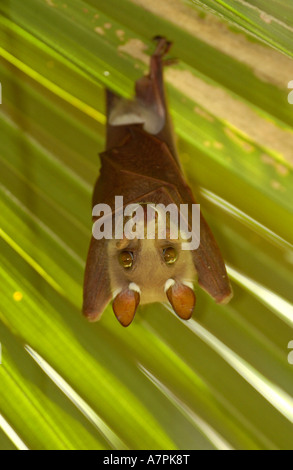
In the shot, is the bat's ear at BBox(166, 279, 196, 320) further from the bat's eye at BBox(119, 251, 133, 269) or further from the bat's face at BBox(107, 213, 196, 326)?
the bat's eye at BBox(119, 251, 133, 269)

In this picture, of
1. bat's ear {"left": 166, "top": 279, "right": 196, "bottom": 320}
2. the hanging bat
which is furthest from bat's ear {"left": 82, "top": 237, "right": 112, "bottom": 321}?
bat's ear {"left": 166, "top": 279, "right": 196, "bottom": 320}

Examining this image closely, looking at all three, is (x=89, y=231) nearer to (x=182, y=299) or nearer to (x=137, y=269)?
(x=137, y=269)

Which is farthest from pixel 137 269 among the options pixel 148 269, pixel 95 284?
pixel 95 284

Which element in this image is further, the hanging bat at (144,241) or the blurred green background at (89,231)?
the hanging bat at (144,241)

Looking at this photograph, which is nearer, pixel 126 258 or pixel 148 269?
pixel 126 258

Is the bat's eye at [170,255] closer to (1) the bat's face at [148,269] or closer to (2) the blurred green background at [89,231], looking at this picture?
(1) the bat's face at [148,269]

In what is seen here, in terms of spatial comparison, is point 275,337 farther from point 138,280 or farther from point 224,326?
point 138,280

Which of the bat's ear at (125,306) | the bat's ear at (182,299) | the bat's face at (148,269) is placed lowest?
the bat's ear at (182,299)

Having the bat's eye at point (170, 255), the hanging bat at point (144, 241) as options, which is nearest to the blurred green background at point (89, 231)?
the hanging bat at point (144, 241)
